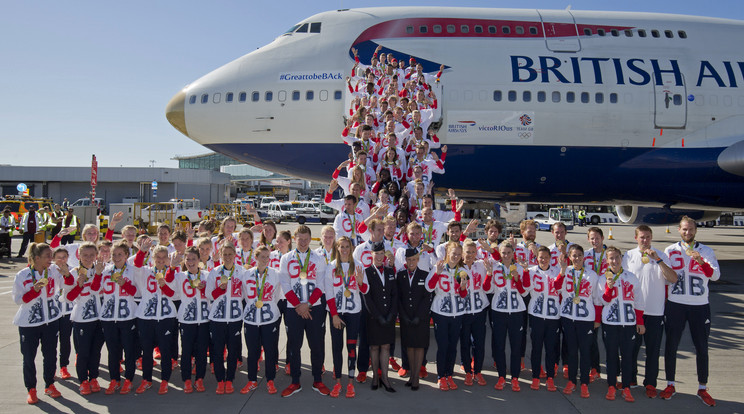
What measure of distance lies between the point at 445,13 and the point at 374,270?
1066 cm

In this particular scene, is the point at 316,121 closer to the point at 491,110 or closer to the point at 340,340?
the point at 491,110

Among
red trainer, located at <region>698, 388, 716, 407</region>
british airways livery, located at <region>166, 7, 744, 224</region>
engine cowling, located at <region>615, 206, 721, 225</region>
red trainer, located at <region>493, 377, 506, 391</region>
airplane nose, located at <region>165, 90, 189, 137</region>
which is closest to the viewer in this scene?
red trainer, located at <region>698, 388, 716, 407</region>

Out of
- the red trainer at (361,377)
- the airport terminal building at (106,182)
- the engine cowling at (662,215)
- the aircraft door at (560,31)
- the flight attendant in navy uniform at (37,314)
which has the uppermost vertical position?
the aircraft door at (560,31)

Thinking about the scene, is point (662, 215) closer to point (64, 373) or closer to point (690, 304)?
point (690, 304)

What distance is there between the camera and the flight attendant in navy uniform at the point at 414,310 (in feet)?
17.2

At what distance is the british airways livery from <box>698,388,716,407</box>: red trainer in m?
8.65

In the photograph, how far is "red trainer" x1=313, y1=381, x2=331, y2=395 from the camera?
5.20 metres

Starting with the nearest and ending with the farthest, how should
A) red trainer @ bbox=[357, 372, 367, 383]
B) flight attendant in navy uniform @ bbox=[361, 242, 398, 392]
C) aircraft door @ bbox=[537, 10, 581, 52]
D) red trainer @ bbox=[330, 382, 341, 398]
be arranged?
red trainer @ bbox=[330, 382, 341, 398]
flight attendant in navy uniform @ bbox=[361, 242, 398, 392]
red trainer @ bbox=[357, 372, 367, 383]
aircraft door @ bbox=[537, 10, 581, 52]

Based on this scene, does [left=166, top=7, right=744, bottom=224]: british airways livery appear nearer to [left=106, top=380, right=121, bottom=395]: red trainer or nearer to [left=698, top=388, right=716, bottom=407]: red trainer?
[left=698, top=388, right=716, bottom=407]: red trainer

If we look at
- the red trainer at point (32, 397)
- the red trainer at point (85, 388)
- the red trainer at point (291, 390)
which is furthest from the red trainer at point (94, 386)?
the red trainer at point (291, 390)

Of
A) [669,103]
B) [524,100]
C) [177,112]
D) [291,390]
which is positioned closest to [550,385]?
[291,390]

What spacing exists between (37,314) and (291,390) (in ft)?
9.19

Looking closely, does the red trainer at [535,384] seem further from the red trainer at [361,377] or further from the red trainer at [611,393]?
the red trainer at [361,377]

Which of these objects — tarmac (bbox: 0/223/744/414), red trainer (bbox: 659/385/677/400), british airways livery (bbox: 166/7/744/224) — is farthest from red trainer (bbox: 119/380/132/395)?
british airways livery (bbox: 166/7/744/224)
